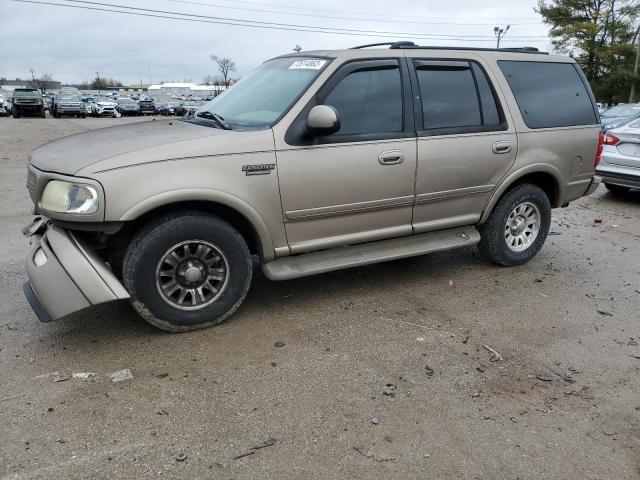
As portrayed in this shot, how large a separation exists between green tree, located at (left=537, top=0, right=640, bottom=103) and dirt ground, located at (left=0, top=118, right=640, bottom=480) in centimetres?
4456

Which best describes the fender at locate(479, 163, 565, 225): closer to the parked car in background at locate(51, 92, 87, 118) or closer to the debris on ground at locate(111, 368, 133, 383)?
the debris on ground at locate(111, 368, 133, 383)

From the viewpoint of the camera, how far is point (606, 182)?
30.2 ft

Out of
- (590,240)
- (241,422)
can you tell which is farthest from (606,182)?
(241,422)

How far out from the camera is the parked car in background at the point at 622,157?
28.7 ft

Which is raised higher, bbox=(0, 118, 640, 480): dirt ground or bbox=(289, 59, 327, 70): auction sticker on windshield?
bbox=(289, 59, 327, 70): auction sticker on windshield

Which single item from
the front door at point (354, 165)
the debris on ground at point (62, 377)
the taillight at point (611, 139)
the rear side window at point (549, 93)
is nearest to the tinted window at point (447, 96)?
the front door at point (354, 165)

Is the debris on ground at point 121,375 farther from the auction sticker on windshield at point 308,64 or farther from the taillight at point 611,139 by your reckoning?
the taillight at point 611,139

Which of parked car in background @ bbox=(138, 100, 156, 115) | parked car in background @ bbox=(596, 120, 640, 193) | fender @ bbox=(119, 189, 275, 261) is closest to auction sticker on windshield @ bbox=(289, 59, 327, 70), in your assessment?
fender @ bbox=(119, 189, 275, 261)

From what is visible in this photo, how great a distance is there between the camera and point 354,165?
13.6 feet

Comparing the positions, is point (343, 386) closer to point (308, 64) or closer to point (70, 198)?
point (70, 198)

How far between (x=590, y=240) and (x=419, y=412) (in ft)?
15.4

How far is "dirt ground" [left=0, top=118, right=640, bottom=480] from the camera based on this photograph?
262cm

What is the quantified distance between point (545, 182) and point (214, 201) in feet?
11.7

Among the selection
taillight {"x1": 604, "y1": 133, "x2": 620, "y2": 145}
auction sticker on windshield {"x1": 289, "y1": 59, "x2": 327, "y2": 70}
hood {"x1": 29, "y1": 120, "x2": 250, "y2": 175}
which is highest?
auction sticker on windshield {"x1": 289, "y1": 59, "x2": 327, "y2": 70}
